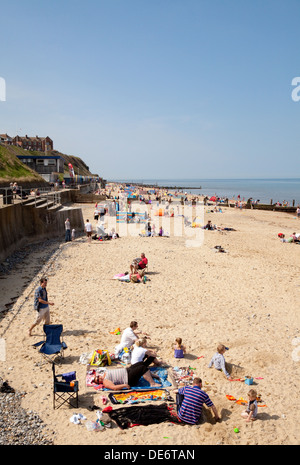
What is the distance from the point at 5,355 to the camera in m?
6.94

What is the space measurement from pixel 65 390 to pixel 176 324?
4.05 m

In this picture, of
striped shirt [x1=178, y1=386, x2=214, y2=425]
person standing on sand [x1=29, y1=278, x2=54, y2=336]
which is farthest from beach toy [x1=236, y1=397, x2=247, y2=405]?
person standing on sand [x1=29, y1=278, x2=54, y2=336]

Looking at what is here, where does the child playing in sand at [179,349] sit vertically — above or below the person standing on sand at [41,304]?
below

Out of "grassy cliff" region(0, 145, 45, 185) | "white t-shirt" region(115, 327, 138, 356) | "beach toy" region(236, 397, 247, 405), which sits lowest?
"beach toy" region(236, 397, 247, 405)

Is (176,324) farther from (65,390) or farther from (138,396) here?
(65,390)

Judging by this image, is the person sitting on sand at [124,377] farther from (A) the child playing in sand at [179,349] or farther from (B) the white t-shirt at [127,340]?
(A) the child playing in sand at [179,349]

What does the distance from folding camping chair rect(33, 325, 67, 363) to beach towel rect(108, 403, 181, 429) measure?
80.9 inches

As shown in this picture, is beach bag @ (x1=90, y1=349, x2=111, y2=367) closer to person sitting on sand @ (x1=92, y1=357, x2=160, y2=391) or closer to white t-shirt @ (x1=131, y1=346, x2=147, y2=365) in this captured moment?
person sitting on sand @ (x1=92, y1=357, x2=160, y2=391)

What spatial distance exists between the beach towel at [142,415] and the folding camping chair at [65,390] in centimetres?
→ 69

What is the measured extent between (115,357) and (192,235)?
1658cm

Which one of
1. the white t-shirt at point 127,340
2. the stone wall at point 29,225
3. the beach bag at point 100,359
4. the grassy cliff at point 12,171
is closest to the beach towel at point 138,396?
the beach bag at point 100,359

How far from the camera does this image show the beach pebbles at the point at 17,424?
184 inches

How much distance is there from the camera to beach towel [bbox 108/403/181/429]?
5.15 meters

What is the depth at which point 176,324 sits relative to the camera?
29.2 ft
